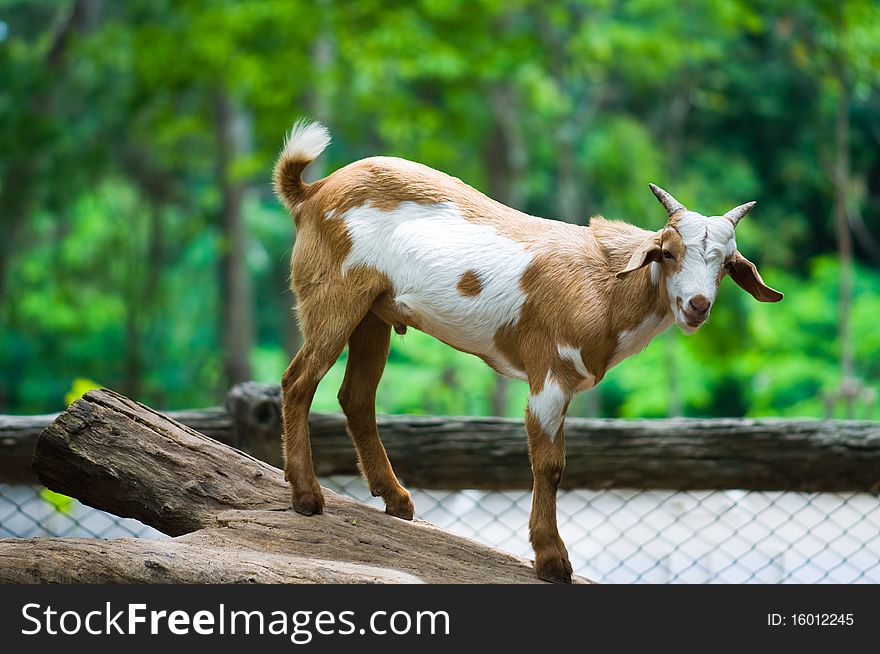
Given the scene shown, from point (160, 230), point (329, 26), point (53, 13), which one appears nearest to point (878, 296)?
point (329, 26)

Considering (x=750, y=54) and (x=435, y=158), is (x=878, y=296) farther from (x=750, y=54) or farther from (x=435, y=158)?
(x=435, y=158)

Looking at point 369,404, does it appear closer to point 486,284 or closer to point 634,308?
point 486,284

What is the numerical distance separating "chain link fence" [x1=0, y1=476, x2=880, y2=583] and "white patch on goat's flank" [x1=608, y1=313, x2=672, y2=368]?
1.50m

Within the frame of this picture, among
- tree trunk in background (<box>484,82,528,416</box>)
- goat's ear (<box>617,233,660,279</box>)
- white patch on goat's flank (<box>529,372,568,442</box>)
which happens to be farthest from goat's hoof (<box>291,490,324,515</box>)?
tree trunk in background (<box>484,82,528,416</box>)

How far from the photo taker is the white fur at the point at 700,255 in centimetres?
279

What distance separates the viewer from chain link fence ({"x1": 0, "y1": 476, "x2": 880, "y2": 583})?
4.88m

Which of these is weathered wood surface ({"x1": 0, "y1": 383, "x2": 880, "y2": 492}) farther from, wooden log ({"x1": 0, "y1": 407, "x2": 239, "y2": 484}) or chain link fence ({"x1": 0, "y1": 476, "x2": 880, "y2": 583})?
chain link fence ({"x1": 0, "y1": 476, "x2": 880, "y2": 583})

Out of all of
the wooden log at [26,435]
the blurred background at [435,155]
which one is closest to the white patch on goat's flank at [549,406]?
the wooden log at [26,435]

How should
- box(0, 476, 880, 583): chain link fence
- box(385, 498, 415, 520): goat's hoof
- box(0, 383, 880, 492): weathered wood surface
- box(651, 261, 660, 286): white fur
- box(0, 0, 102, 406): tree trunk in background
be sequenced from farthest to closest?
box(0, 0, 102, 406): tree trunk in background → box(0, 476, 880, 583): chain link fence → box(0, 383, 880, 492): weathered wood surface → box(385, 498, 415, 520): goat's hoof → box(651, 261, 660, 286): white fur

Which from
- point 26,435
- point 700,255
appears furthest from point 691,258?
point 26,435

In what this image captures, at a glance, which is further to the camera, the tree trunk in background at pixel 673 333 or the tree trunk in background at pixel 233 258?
the tree trunk in background at pixel 233 258

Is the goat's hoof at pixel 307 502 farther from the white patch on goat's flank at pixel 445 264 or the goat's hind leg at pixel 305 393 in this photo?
the white patch on goat's flank at pixel 445 264

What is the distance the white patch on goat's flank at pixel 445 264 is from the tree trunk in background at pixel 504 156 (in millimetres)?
7588

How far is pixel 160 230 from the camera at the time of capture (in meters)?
14.7
